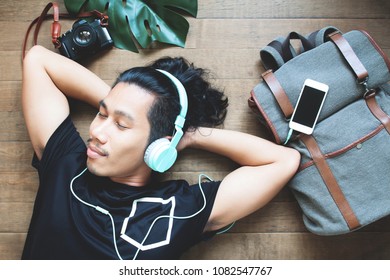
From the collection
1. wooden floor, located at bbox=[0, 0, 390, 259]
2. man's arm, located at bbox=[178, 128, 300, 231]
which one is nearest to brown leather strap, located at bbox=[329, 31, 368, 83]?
wooden floor, located at bbox=[0, 0, 390, 259]

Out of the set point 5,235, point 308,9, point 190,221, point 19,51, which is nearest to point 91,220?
point 190,221

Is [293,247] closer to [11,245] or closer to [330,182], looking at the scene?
[330,182]

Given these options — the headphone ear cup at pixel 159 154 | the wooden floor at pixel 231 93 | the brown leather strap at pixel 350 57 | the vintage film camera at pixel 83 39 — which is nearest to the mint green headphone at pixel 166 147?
the headphone ear cup at pixel 159 154

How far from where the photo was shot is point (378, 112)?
134 cm

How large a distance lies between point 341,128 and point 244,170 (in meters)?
0.36

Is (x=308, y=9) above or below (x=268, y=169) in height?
above

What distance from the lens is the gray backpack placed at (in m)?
1.33

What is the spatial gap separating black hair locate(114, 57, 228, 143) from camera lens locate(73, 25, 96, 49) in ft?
0.76

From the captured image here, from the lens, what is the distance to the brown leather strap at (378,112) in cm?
133

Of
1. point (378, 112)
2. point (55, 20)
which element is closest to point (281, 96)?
point (378, 112)

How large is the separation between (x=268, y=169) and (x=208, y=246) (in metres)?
0.39

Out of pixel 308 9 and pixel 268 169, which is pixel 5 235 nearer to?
pixel 268 169

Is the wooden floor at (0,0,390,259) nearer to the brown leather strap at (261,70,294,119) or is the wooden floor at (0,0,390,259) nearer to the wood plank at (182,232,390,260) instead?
the wood plank at (182,232,390,260)

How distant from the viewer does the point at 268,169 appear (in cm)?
133
